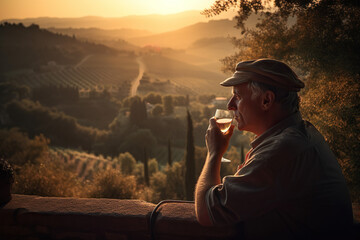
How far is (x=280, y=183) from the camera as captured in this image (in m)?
1.37

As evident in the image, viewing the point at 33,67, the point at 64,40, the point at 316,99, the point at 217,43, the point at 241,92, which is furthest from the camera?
the point at 217,43

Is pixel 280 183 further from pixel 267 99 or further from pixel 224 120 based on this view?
pixel 224 120

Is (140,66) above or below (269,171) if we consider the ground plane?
below

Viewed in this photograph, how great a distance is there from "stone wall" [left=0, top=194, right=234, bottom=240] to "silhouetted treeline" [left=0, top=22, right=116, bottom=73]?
11448 centimetres

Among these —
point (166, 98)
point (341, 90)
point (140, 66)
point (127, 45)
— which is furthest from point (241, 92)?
point (127, 45)

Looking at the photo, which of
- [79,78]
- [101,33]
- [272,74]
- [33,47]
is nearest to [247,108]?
[272,74]

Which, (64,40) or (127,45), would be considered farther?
(127,45)

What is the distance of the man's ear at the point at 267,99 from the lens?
1.53 meters

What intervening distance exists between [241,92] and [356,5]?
4576 mm

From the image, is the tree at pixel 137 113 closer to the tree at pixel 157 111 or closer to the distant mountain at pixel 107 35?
the tree at pixel 157 111

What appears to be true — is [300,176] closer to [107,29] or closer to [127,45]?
[127,45]

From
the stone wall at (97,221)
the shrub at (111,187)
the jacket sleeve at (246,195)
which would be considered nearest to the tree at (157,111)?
the shrub at (111,187)

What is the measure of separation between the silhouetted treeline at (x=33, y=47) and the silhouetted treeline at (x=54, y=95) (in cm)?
2423

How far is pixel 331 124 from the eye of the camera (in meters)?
5.71
